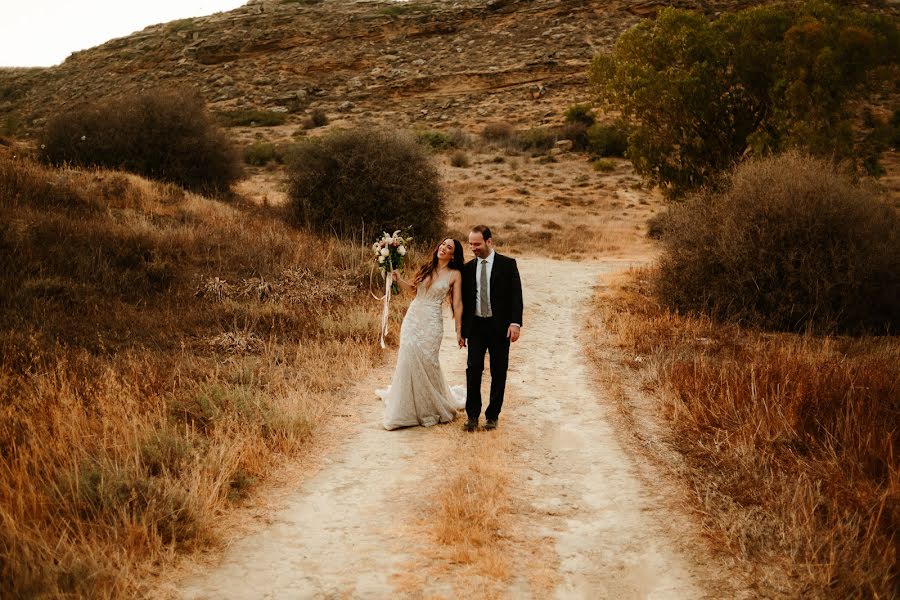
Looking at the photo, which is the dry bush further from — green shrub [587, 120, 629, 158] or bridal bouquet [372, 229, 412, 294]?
bridal bouquet [372, 229, 412, 294]

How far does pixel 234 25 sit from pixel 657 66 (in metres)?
44.8

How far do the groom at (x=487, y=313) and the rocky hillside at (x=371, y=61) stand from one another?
114 feet

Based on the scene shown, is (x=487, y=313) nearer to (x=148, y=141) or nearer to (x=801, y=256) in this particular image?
(x=801, y=256)

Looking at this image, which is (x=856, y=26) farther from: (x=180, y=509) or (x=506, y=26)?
(x=506, y=26)

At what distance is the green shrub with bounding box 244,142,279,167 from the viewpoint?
99.9 ft

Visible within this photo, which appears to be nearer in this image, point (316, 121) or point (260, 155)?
point (260, 155)

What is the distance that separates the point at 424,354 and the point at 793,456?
3.29 m

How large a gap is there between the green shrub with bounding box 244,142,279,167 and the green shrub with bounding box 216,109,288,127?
885 cm

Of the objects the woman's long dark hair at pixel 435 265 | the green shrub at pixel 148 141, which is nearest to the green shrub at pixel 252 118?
the green shrub at pixel 148 141

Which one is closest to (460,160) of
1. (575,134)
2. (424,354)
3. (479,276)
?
(575,134)

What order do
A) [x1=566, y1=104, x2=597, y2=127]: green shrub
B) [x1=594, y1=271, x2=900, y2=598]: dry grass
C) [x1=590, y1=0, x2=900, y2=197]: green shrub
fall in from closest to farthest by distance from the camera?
[x1=594, y1=271, x2=900, y2=598]: dry grass
[x1=590, y1=0, x2=900, y2=197]: green shrub
[x1=566, y1=104, x2=597, y2=127]: green shrub

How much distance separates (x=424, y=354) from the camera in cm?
636

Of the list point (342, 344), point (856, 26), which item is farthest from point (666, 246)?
point (856, 26)

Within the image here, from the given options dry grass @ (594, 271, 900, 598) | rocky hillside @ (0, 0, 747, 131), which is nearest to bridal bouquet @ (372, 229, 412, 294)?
dry grass @ (594, 271, 900, 598)
